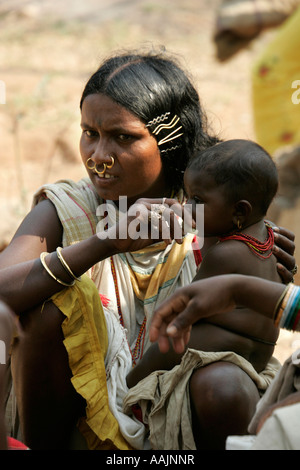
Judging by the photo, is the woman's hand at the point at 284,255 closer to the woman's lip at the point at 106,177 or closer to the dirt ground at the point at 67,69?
the woman's lip at the point at 106,177

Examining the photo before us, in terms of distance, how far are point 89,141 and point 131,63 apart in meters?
0.40

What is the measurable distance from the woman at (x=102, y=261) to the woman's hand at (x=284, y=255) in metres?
0.03

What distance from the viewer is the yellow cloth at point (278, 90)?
7.59 metres

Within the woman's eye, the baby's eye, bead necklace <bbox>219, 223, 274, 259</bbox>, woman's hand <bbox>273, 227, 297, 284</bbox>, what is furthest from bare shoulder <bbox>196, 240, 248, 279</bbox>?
the baby's eye

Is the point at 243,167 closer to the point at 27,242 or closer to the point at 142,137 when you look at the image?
the point at 142,137

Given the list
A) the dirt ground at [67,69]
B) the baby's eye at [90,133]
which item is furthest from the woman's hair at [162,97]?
the dirt ground at [67,69]

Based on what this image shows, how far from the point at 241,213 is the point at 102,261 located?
2.27ft

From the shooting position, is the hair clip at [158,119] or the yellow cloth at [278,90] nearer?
the hair clip at [158,119]

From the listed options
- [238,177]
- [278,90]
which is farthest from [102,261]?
[278,90]

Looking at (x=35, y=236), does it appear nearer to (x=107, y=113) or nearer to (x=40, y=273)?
(x=40, y=273)

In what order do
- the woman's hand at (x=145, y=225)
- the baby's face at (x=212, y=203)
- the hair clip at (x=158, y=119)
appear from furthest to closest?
the hair clip at (x=158, y=119) < the baby's face at (x=212, y=203) < the woman's hand at (x=145, y=225)

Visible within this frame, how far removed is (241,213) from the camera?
2.60 metres

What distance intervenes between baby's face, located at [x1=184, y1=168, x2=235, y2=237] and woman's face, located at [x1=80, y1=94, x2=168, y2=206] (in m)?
0.34

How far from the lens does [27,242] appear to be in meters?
2.77
